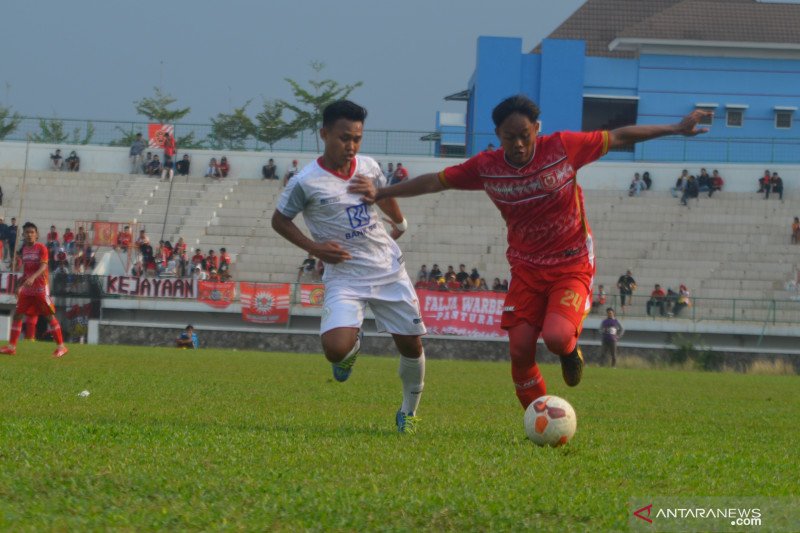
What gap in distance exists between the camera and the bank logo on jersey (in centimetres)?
835

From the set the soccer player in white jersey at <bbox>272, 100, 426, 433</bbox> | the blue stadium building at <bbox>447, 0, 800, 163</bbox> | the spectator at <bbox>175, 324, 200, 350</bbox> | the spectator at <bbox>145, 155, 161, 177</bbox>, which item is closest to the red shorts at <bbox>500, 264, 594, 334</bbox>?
the soccer player in white jersey at <bbox>272, 100, 426, 433</bbox>

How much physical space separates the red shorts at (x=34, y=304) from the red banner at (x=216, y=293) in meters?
13.7

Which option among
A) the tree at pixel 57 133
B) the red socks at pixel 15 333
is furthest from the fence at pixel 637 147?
the red socks at pixel 15 333

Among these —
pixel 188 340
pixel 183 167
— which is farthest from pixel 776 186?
pixel 188 340

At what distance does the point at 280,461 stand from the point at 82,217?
36.6 meters

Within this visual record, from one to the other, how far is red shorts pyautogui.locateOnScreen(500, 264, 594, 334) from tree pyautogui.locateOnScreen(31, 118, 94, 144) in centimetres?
3989

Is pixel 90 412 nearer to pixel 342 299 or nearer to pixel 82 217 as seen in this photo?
pixel 342 299

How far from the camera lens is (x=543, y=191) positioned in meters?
7.68

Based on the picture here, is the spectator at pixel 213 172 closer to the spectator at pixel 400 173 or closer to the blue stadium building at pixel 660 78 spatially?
the spectator at pixel 400 173

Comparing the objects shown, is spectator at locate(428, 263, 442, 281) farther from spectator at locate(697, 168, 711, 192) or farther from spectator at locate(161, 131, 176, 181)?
spectator at locate(161, 131, 176, 181)

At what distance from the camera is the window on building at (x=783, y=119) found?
51719mm

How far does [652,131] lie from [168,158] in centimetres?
3814

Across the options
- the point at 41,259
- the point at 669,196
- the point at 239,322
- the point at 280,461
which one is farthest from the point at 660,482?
the point at 669,196

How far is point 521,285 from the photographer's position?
26.1 ft
